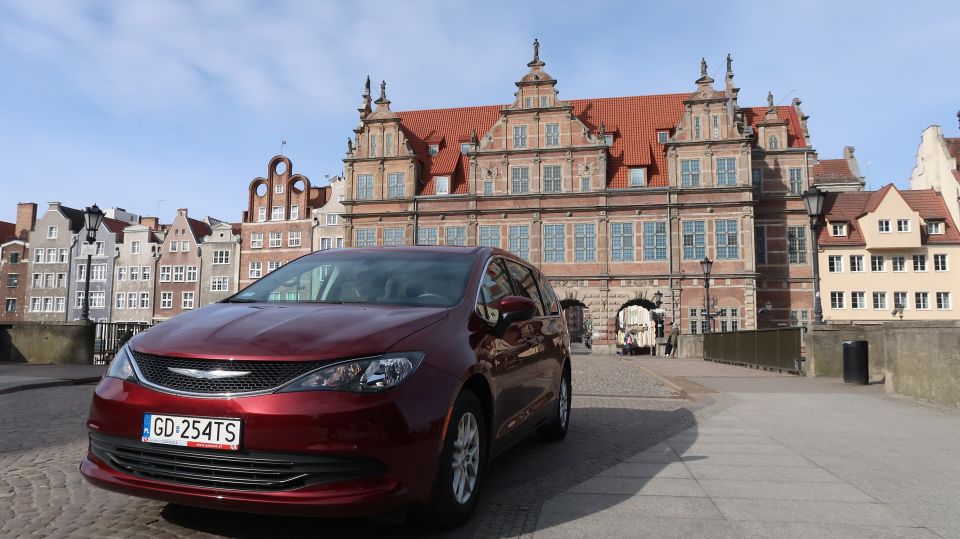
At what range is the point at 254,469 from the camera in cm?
284

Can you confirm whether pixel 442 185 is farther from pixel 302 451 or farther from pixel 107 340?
pixel 302 451

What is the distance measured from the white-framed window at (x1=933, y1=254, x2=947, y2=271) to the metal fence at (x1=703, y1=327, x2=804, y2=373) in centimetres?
2632

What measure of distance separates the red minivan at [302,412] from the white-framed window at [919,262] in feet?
153

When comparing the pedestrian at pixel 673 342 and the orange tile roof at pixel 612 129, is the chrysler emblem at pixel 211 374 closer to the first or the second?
the pedestrian at pixel 673 342

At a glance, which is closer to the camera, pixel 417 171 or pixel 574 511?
pixel 574 511

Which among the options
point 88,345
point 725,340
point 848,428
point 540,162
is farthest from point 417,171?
point 848,428

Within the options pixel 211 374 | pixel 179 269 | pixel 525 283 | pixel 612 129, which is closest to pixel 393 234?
pixel 612 129

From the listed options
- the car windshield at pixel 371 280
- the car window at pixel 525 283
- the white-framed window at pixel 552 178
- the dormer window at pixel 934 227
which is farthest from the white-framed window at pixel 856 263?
the car windshield at pixel 371 280

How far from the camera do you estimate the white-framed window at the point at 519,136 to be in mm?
39781

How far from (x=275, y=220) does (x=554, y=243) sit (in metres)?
25.4

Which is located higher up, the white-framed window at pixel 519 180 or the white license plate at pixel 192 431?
the white-framed window at pixel 519 180

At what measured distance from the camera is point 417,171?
139ft

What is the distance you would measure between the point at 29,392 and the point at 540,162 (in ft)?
107

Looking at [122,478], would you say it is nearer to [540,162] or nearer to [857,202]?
[540,162]
